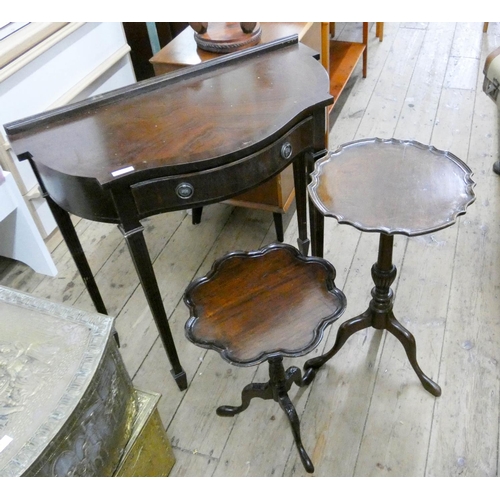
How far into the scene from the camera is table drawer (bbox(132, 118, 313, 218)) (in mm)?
1138

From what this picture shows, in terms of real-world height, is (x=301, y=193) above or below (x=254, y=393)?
above

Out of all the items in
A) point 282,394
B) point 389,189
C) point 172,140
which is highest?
point 172,140

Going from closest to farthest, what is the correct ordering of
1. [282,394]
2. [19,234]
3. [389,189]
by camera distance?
[389,189] < [282,394] < [19,234]

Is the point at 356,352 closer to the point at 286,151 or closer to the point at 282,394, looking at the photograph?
the point at 282,394

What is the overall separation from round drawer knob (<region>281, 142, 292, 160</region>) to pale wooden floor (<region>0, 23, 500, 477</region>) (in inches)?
26.6

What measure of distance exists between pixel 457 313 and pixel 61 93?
1.62 meters

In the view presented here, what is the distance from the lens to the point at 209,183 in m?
1.16

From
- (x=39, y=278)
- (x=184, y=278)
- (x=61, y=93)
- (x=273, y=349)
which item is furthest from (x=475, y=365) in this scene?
(x=61, y=93)

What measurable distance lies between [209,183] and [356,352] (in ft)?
2.57

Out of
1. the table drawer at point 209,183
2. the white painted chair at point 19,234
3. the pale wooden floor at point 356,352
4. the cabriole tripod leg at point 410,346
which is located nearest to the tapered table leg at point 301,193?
the pale wooden floor at point 356,352

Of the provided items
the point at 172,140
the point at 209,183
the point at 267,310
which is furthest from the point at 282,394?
the point at 172,140

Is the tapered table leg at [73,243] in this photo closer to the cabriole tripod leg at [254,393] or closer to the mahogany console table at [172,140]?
the mahogany console table at [172,140]

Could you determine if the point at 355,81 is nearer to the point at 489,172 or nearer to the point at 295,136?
the point at 489,172

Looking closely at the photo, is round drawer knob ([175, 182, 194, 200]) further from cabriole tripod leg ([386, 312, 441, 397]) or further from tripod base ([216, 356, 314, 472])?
cabriole tripod leg ([386, 312, 441, 397])
